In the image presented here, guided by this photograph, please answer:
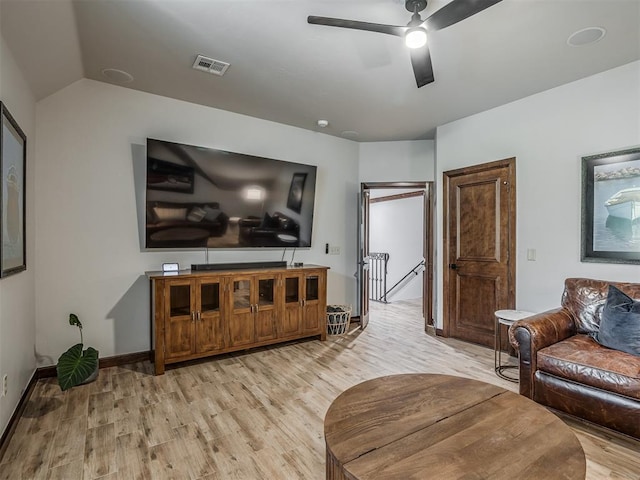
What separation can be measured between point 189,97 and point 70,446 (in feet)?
A: 10.3

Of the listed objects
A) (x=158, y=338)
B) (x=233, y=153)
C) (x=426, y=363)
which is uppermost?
(x=233, y=153)

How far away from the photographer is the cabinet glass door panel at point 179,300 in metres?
3.11

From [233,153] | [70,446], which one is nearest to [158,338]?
[70,446]

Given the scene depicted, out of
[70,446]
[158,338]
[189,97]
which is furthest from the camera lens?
[189,97]

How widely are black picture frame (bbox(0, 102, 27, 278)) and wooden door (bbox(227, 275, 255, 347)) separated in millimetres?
1644

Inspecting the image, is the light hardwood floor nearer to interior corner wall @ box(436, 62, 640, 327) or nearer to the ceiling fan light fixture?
interior corner wall @ box(436, 62, 640, 327)

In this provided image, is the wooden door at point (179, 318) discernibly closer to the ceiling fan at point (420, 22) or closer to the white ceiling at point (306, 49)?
the white ceiling at point (306, 49)

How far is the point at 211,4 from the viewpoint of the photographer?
2123 mm

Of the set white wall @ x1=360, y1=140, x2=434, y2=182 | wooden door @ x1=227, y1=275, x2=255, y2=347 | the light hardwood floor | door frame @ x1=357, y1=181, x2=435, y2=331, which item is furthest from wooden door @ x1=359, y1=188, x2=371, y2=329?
wooden door @ x1=227, y1=275, x2=255, y2=347

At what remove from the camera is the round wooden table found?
45.4 inches

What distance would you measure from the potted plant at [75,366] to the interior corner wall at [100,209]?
329 millimetres

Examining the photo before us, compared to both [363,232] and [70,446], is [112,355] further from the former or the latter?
[363,232]

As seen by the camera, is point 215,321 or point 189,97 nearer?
point 215,321

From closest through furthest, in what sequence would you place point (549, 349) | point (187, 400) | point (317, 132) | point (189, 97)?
point (549, 349), point (187, 400), point (189, 97), point (317, 132)
